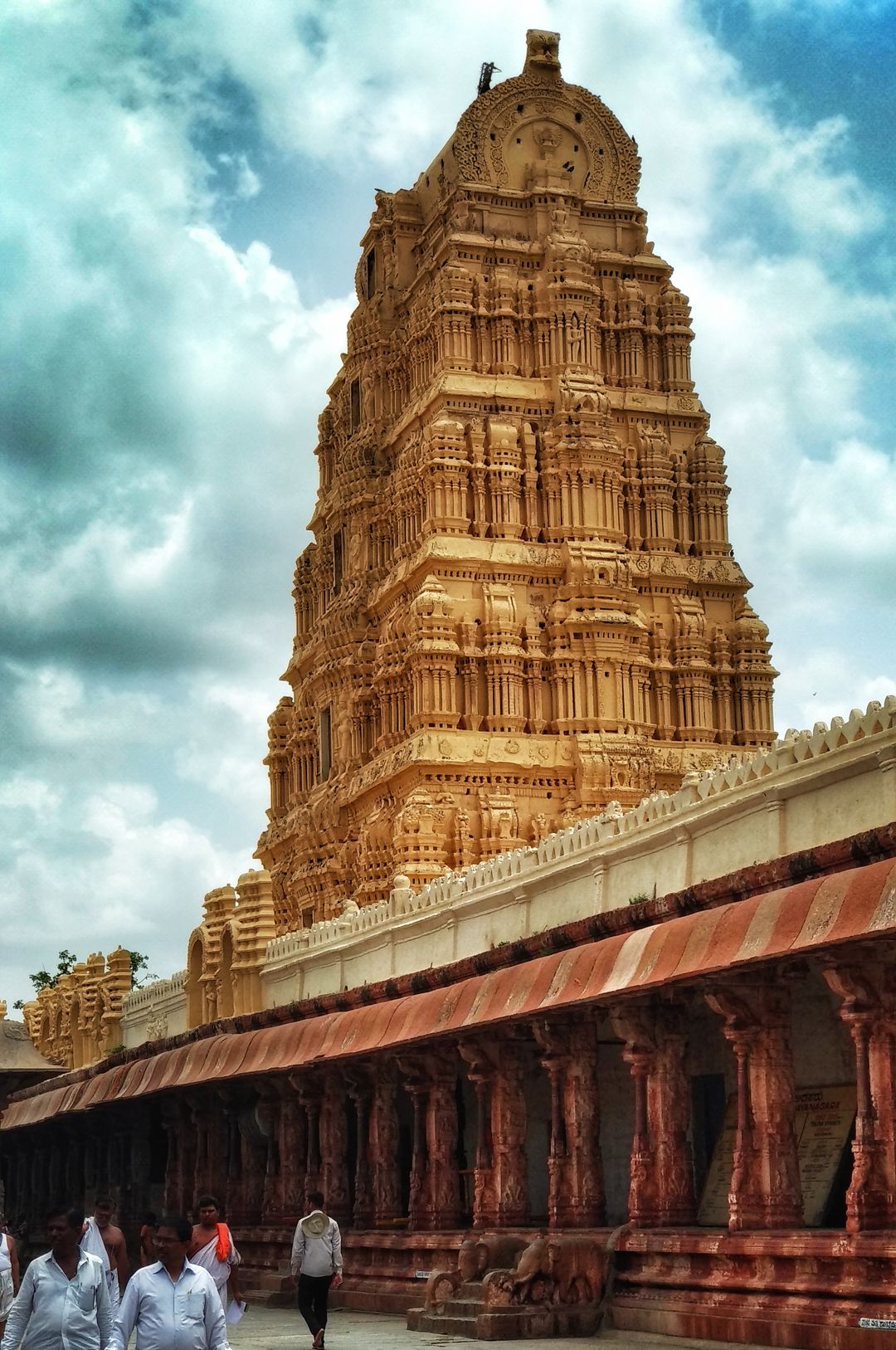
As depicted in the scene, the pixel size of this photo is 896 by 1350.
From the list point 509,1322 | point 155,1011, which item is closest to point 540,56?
point 155,1011

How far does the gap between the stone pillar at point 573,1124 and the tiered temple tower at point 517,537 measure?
23112mm

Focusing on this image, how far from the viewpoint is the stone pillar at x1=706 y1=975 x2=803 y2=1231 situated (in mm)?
18016

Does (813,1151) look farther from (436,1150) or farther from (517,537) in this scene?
(517,537)

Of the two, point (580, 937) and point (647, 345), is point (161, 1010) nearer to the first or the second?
point (647, 345)

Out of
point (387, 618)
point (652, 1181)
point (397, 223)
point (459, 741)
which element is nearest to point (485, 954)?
point (652, 1181)

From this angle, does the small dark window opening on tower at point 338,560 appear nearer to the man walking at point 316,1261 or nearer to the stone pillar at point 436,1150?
the stone pillar at point 436,1150

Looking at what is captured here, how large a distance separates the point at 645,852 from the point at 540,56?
119 ft

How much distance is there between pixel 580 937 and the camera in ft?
71.1

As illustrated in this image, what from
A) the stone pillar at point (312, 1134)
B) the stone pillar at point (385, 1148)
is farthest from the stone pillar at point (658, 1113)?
the stone pillar at point (312, 1134)

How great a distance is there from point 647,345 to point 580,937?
112ft

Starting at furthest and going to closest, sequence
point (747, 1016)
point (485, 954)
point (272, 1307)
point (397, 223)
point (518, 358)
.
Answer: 1. point (397, 223)
2. point (518, 358)
3. point (272, 1307)
4. point (485, 954)
5. point (747, 1016)

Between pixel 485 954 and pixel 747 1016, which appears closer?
pixel 747 1016

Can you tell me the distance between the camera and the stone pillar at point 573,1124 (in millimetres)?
21594

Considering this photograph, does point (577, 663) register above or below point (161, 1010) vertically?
above
